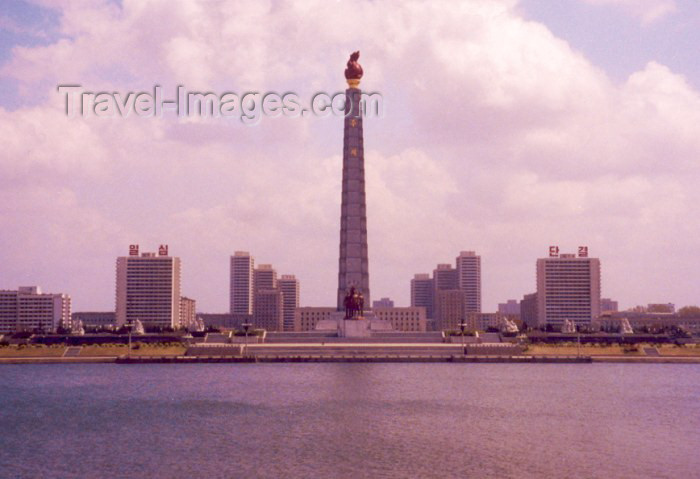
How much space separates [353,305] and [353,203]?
15.9 meters

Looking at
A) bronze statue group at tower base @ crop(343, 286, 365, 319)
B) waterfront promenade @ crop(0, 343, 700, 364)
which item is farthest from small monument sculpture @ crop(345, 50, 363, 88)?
waterfront promenade @ crop(0, 343, 700, 364)

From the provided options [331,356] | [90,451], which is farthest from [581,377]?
[90,451]

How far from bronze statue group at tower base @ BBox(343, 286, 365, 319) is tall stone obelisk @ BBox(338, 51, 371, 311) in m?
3.76

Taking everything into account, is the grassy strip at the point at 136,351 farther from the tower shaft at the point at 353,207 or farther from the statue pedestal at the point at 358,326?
the tower shaft at the point at 353,207

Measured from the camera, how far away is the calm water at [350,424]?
4412 cm

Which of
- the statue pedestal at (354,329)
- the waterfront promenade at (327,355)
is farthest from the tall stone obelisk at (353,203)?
the waterfront promenade at (327,355)

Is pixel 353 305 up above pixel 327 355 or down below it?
above

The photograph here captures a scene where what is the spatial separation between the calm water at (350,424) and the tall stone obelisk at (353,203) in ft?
140

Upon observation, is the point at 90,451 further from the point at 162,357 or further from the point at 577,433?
the point at 162,357

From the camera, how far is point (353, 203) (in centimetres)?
13438

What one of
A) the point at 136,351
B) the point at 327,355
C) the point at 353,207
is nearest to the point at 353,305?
the point at 353,207

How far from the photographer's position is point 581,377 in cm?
8875

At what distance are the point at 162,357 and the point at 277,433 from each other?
59.3m

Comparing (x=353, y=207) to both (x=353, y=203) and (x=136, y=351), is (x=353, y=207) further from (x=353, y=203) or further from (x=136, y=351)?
(x=136, y=351)
